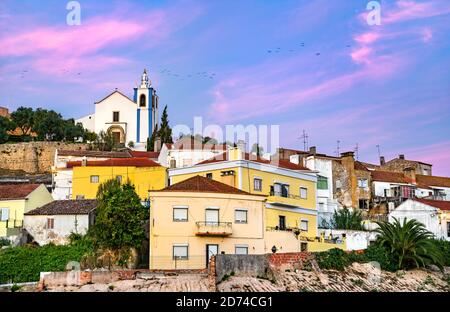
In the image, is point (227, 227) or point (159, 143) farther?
point (159, 143)

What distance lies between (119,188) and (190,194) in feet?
14.5

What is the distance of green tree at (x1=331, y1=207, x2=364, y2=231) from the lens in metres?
45.6

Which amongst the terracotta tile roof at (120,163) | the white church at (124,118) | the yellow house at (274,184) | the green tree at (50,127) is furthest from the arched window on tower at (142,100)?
the yellow house at (274,184)

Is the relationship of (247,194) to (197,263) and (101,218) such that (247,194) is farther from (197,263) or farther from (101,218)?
(101,218)

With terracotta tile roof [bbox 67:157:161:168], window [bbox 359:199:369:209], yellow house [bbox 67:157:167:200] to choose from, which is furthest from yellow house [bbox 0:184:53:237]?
window [bbox 359:199:369:209]

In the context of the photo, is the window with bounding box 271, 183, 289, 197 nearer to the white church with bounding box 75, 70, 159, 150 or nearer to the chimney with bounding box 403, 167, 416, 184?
the chimney with bounding box 403, 167, 416, 184

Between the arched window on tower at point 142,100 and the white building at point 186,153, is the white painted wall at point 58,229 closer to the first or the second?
the white building at point 186,153

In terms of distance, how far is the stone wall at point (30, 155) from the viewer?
63.9 metres

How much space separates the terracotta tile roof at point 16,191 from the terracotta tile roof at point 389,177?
2336cm

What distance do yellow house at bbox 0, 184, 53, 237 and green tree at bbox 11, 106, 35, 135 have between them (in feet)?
Result: 83.8

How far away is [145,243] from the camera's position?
1395 inches

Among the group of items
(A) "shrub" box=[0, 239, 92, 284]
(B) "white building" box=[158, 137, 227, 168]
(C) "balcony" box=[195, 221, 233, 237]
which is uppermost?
(B) "white building" box=[158, 137, 227, 168]
